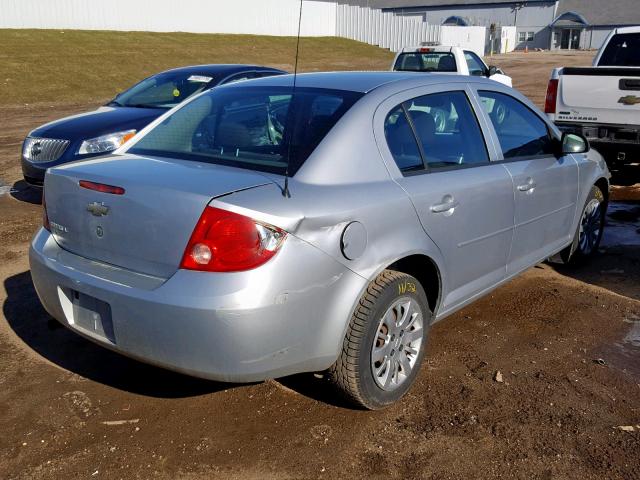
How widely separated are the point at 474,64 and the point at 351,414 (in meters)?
12.1

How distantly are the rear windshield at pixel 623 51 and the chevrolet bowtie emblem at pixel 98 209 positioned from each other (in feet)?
30.1

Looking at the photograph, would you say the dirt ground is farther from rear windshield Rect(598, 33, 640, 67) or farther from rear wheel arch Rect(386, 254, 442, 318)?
rear windshield Rect(598, 33, 640, 67)

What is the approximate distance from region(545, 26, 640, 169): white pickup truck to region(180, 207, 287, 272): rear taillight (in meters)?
6.36

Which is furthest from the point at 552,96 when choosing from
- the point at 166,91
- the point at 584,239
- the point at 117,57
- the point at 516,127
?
the point at 117,57

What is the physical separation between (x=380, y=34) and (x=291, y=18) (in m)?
7.03

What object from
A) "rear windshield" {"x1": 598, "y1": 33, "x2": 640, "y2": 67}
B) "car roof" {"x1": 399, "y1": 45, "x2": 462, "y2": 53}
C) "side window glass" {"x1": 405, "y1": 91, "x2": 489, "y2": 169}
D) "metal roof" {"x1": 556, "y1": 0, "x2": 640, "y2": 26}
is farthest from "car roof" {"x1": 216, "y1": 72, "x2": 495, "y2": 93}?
"metal roof" {"x1": 556, "y1": 0, "x2": 640, "y2": 26}

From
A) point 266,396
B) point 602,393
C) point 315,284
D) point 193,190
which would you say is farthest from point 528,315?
point 193,190

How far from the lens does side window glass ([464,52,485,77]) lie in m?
13.9

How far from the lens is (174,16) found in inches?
1656

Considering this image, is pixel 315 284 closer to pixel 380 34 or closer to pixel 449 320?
pixel 449 320

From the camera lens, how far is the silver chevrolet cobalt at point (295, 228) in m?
2.83

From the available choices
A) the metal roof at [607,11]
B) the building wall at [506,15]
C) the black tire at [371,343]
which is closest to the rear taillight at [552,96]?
the black tire at [371,343]

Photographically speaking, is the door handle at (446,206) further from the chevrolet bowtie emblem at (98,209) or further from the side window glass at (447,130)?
the chevrolet bowtie emblem at (98,209)

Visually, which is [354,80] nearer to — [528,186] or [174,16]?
[528,186]
